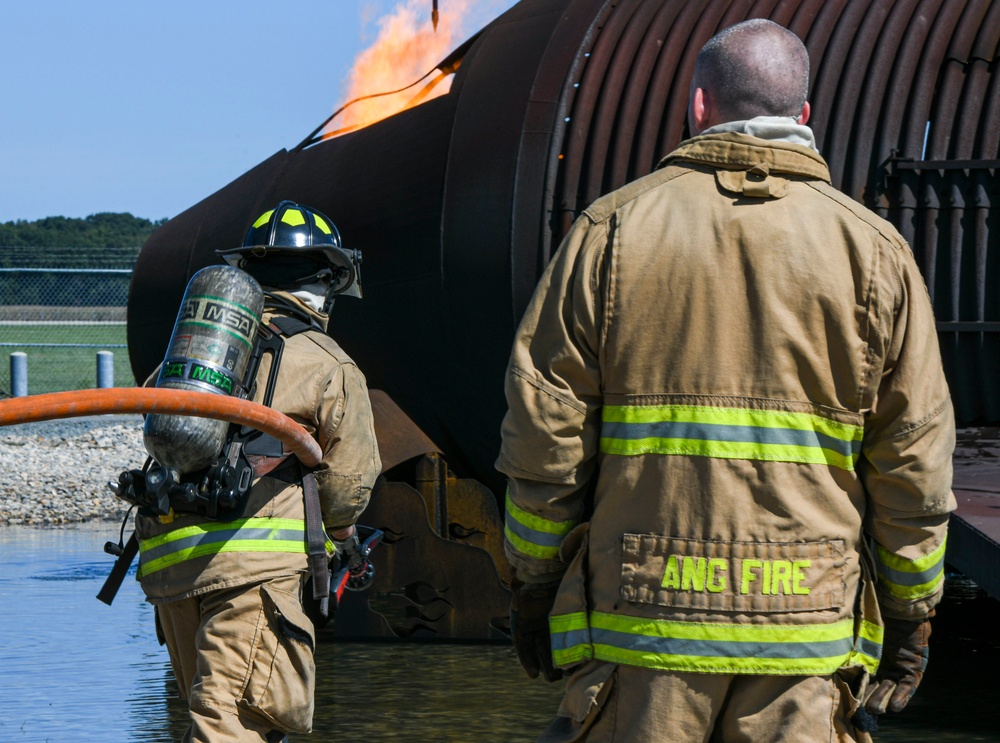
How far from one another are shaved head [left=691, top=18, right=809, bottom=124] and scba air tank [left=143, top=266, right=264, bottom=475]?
65.3 inches

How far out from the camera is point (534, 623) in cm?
275

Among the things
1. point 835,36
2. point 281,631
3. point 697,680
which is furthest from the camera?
point 835,36

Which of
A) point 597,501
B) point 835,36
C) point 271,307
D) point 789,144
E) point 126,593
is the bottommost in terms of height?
point 126,593

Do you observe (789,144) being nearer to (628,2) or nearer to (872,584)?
(872,584)

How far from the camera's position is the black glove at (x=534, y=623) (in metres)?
2.75

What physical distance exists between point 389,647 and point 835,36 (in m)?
3.68

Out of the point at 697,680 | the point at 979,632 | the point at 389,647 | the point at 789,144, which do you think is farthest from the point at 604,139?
the point at 697,680

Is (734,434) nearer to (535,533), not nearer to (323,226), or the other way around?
(535,533)

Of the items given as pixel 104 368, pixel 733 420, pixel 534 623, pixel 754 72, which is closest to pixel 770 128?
pixel 754 72

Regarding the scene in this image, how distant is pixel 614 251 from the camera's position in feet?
8.51

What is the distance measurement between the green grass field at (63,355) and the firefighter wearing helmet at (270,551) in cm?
1666

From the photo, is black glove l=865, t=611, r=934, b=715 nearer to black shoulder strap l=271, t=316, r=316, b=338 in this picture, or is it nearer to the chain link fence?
black shoulder strap l=271, t=316, r=316, b=338

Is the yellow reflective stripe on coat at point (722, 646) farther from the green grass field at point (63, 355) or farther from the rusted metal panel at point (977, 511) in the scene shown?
the green grass field at point (63, 355)

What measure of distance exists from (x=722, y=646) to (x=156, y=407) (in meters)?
1.68
